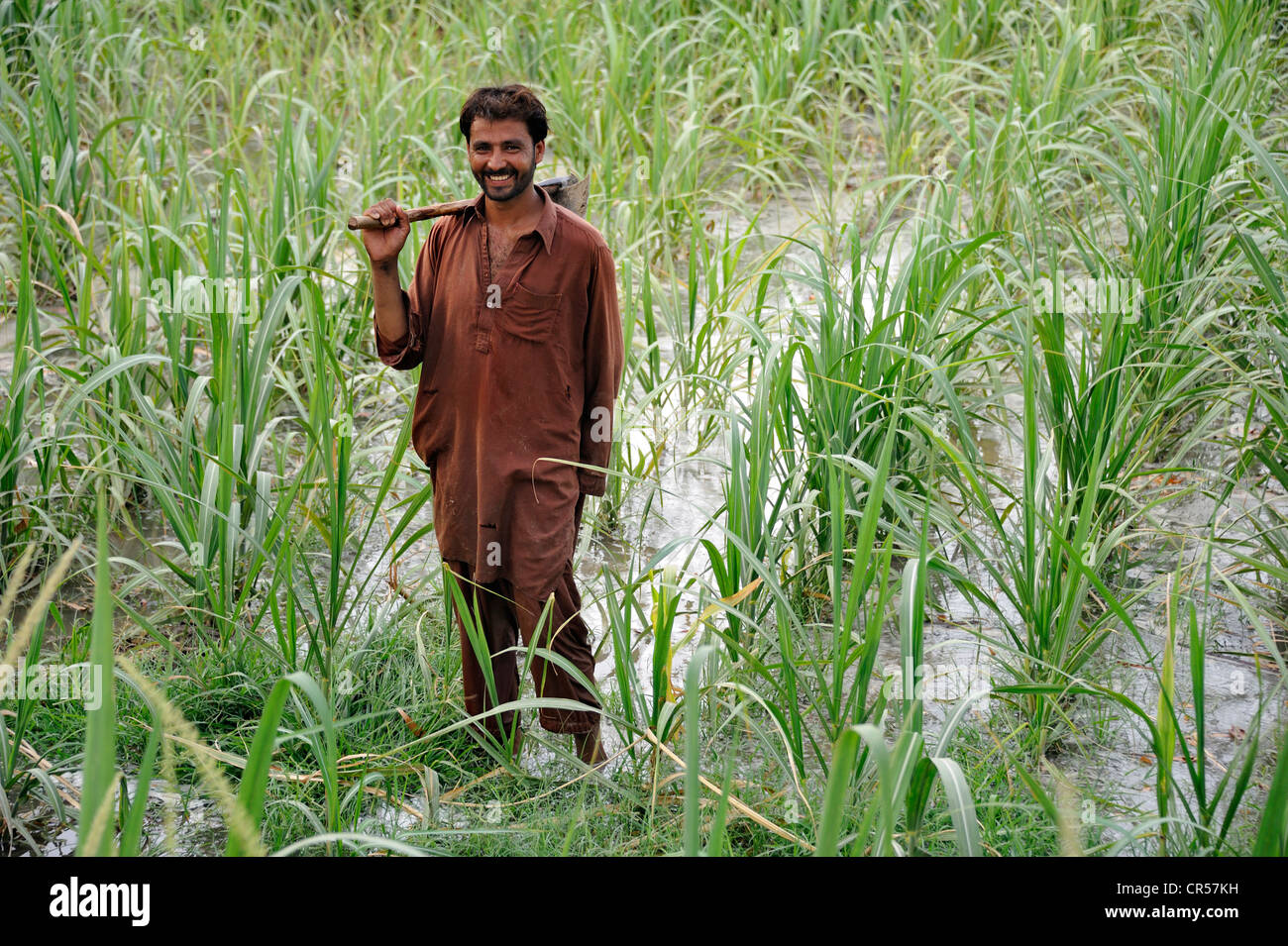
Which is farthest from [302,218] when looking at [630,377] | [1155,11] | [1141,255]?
[1155,11]

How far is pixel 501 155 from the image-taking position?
5.89 feet

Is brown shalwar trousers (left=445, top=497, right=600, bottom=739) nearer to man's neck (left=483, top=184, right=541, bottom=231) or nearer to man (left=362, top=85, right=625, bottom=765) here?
man (left=362, top=85, right=625, bottom=765)

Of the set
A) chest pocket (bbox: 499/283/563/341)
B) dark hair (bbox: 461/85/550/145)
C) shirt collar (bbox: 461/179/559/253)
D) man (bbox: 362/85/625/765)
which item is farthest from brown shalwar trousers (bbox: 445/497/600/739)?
dark hair (bbox: 461/85/550/145)

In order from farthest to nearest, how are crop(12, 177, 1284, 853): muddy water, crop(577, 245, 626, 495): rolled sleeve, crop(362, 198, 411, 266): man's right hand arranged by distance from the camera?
crop(12, 177, 1284, 853): muddy water → crop(577, 245, 626, 495): rolled sleeve → crop(362, 198, 411, 266): man's right hand

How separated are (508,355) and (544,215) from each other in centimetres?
23

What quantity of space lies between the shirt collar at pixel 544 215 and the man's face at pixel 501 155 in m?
0.07

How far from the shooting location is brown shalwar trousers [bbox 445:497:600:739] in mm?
2014

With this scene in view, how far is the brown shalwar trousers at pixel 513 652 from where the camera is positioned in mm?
2014

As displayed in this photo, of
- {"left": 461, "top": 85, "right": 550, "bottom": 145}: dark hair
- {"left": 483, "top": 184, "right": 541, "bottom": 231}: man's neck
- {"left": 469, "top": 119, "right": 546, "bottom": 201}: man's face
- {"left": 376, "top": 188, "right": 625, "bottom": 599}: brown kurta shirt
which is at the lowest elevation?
{"left": 376, "top": 188, "right": 625, "bottom": 599}: brown kurta shirt

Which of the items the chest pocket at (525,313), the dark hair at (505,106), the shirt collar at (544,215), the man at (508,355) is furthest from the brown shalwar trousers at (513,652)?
the dark hair at (505,106)

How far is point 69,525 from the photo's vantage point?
262cm

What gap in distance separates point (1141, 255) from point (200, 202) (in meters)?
2.57

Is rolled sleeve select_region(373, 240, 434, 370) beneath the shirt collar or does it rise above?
beneath

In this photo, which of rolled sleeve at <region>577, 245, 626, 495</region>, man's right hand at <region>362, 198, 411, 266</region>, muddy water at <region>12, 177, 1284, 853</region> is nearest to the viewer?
man's right hand at <region>362, 198, 411, 266</region>
